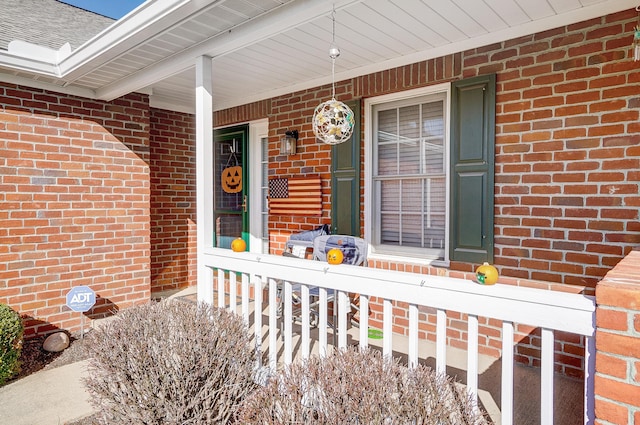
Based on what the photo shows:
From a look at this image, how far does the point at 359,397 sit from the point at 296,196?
3.21 metres

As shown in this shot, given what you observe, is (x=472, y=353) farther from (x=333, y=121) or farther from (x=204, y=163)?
(x=204, y=163)

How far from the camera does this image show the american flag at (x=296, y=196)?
4.21m

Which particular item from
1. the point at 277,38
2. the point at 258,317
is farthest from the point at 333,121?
the point at 258,317

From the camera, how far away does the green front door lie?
526 cm

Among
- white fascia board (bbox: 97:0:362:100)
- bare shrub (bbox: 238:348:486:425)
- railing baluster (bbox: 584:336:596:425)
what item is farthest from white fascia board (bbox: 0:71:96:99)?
railing baluster (bbox: 584:336:596:425)

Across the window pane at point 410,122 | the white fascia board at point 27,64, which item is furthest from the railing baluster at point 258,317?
the white fascia board at point 27,64

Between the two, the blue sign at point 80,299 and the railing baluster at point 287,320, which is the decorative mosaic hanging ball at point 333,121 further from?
the blue sign at point 80,299

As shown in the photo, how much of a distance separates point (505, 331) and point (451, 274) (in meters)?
1.68

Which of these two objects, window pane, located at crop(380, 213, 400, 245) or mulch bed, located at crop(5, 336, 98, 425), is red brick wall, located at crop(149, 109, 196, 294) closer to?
mulch bed, located at crop(5, 336, 98, 425)

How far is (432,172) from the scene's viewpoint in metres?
3.52

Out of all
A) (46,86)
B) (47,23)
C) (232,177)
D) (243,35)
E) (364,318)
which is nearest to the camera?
(364,318)

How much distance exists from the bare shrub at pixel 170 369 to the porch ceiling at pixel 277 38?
6.21 feet

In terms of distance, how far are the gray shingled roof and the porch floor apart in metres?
3.79

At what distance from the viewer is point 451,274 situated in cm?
329
